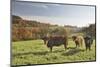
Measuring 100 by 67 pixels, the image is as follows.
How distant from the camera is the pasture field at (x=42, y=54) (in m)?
2.59

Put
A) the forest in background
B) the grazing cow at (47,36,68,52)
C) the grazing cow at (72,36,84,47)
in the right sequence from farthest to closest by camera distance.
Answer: the grazing cow at (72,36,84,47)
the grazing cow at (47,36,68,52)
the forest in background

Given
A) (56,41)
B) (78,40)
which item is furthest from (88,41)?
(56,41)

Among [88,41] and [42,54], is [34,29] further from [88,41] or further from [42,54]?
[88,41]

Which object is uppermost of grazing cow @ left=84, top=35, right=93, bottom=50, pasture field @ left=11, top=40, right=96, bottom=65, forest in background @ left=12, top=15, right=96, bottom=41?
forest in background @ left=12, top=15, right=96, bottom=41

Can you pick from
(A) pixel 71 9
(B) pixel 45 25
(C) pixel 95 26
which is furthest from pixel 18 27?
(C) pixel 95 26

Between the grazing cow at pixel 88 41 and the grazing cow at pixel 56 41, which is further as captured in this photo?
the grazing cow at pixel 88 41

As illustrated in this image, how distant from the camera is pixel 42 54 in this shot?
271cm

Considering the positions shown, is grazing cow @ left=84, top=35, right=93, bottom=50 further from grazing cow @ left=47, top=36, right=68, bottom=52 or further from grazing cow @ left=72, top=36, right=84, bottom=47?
grazing cow @ left=47, top=36, right=68, bottom=52

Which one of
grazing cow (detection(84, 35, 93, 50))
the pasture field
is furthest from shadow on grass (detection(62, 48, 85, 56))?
grazing cow (detection(84, 35, 93, 50))

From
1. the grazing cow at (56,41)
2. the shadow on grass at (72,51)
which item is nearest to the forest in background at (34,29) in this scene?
the grazing cow at (56,41)

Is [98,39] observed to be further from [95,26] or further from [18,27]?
[18,27]

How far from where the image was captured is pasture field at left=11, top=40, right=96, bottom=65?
259 cm

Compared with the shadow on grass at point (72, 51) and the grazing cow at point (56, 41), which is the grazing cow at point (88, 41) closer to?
the shadow on grass at point (72, 51)

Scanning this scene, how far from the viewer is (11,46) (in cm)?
255
